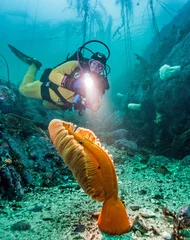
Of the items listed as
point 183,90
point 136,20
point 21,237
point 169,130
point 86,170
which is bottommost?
point 21,237

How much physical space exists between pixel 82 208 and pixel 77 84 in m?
3.57

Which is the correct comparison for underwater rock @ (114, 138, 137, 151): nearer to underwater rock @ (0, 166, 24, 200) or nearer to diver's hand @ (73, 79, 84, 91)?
diver's hand @ (73, 79, 84, 91)

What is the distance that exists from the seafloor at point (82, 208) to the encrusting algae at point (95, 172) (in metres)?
0.13

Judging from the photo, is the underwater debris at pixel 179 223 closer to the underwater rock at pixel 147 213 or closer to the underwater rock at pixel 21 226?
the underwater rock at pixel 147 213

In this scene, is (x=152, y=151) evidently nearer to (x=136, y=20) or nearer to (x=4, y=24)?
(x=136, y=20)

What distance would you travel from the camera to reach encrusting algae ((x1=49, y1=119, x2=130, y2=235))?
1.65 metres

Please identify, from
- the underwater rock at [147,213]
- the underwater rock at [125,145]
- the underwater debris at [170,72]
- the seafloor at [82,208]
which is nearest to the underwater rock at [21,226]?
the seafloor at [82,208]

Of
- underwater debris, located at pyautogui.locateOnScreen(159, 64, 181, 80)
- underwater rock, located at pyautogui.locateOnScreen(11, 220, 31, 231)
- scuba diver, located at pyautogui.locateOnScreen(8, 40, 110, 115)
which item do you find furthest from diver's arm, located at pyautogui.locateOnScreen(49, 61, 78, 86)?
underwater rock, located at pyautogui.locateOnScreen(11, 220, 31, 231)

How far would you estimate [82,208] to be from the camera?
2328 mm

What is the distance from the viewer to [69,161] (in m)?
1.67

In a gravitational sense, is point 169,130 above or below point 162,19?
below

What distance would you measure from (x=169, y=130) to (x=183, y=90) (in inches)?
60.6

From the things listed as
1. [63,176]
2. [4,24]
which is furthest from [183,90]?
[4,24]

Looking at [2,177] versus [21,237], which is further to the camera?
[2,177]
